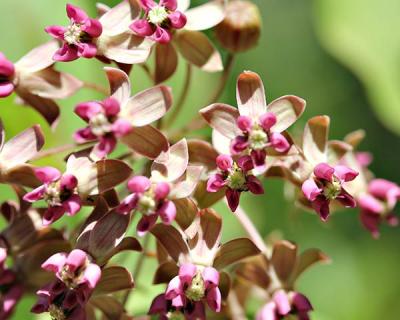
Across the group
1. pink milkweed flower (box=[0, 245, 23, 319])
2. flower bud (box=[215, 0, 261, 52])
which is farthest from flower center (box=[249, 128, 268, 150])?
pink milkweed flower (box=[0, 245, 23, 319])

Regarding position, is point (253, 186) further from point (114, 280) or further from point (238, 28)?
point (238, 28)

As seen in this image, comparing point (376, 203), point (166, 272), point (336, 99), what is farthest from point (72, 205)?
point (336, 99)

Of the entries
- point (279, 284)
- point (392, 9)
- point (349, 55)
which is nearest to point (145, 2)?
point (279, 284)

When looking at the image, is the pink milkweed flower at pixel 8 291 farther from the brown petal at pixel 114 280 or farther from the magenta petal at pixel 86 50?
the magenta petal at pixel 86 50

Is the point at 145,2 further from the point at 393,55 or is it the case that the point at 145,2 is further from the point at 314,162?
the point at 393,55

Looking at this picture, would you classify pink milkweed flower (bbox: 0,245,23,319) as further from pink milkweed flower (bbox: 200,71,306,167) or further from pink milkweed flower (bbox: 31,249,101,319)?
pink milkweed flower (bbox: 200,71,306,167)
